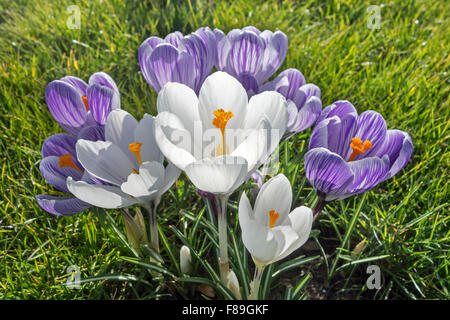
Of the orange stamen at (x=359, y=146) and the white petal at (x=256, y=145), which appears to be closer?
the white petal at (x=256, y=145)

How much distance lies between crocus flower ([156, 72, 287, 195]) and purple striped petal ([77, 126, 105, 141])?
0.82 ft

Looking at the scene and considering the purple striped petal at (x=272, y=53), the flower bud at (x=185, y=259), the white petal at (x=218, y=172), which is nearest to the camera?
the white petal at (x=218, y=172)

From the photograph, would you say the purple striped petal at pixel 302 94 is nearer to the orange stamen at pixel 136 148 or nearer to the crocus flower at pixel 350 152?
the crocus flower at pixel 350 152

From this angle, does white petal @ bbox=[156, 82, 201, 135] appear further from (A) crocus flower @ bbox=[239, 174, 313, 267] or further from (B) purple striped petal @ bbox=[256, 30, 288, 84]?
(B) purple striped petal @ bbox=[256, 30, 288, 84]

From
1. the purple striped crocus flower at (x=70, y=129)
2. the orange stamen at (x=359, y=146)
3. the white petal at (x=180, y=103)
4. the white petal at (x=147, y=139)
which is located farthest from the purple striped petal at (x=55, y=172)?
the orange stamen at (x=359, y=146)

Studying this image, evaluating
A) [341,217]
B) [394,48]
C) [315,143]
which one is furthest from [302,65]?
[315,143]

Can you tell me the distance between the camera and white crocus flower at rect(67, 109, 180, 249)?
1.03 metres

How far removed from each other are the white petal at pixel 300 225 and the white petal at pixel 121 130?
1.47ft

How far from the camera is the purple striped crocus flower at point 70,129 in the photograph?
1.17 meters

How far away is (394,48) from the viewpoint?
267 cm

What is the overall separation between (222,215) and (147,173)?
0.71 feet

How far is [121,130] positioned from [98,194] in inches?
7.4

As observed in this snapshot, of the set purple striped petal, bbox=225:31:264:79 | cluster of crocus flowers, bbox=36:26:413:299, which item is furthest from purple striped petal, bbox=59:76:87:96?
purple striped petal, bbox=225:31:264:79

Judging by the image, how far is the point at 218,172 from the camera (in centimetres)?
94
